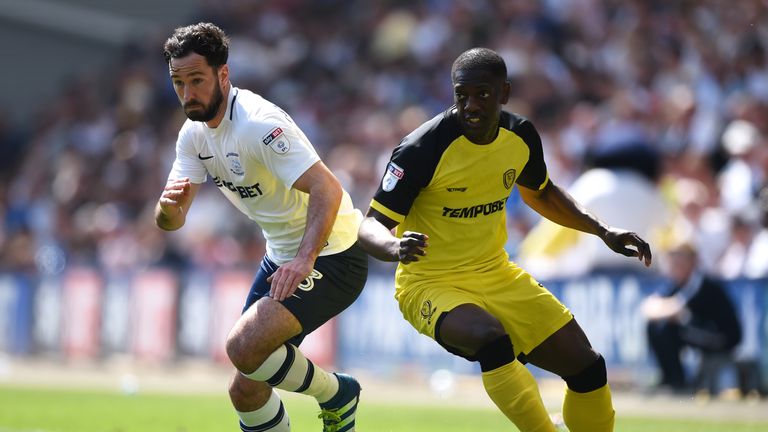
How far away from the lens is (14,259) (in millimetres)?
23109

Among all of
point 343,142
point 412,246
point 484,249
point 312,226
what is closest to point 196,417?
point 312,226

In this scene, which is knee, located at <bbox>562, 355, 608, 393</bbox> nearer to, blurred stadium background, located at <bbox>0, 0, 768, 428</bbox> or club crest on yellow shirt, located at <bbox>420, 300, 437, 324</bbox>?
club crest on yellow shirt, located at <bbox>420, 300, 437, 324</bbox>

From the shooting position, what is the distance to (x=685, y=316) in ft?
41.3

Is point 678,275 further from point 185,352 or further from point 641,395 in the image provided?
point 185,352

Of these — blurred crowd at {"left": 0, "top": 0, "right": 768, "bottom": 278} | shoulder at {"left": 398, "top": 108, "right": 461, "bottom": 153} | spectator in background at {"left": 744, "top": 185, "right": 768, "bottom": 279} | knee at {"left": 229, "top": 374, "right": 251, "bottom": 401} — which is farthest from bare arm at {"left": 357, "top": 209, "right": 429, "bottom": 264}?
blurred crowd at {"left": 0, "top": 0, "right": 768, "bottom": 278}

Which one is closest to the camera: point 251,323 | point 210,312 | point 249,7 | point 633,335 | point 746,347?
point 251,323

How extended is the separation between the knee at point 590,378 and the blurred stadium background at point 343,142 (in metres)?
4.82

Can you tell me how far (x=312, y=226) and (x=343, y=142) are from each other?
12.7 meters

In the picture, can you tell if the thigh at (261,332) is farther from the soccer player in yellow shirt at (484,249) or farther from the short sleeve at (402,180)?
the short sleeve at (402,180)

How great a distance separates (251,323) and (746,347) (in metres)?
6.60

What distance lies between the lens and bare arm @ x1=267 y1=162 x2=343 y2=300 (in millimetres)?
7180

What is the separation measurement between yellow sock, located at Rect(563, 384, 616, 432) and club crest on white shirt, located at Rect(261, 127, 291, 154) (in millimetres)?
2139

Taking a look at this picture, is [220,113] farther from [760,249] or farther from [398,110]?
[398,110]

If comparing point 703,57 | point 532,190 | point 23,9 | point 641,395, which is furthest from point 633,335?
point 23,9
